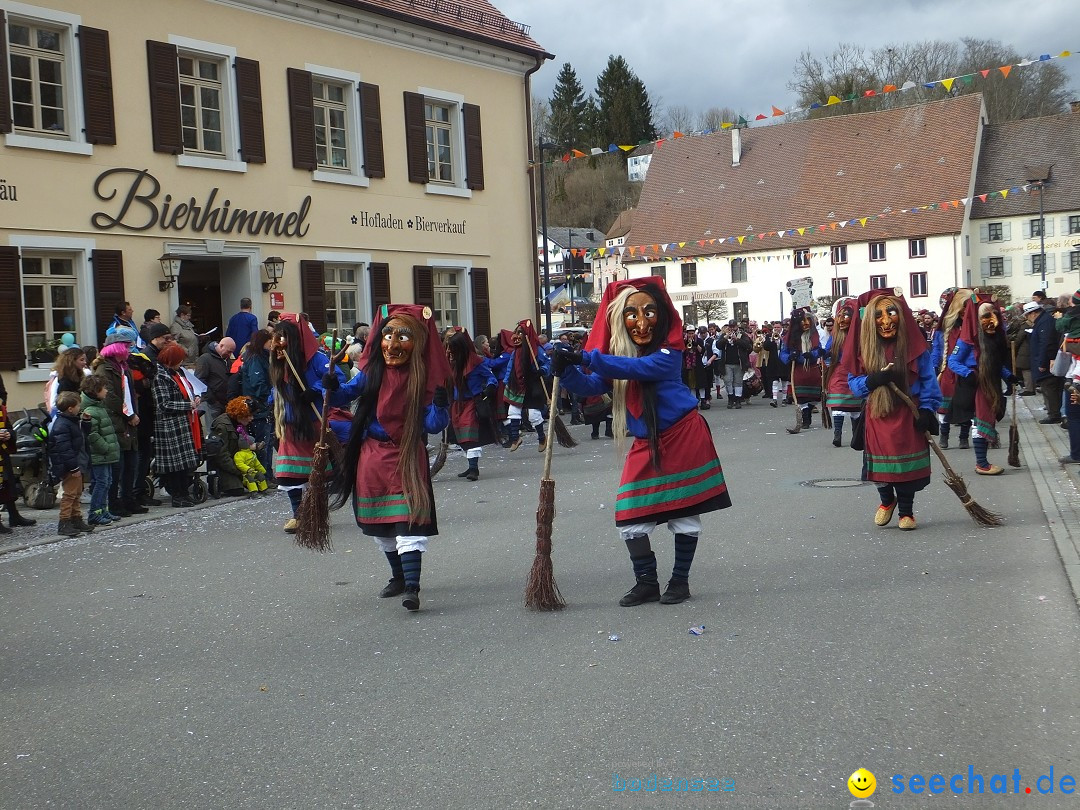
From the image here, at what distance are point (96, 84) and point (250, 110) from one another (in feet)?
9.73

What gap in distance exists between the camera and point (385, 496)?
6969mm

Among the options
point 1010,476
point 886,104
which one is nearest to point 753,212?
point 886,104

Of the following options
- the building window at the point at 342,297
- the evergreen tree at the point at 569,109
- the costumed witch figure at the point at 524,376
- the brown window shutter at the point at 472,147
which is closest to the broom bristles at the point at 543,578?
the costumed witch figure at the point at 524,376

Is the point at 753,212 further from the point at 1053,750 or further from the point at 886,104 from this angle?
the point at 1053,750

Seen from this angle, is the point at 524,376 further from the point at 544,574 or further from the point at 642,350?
the point at 544,574

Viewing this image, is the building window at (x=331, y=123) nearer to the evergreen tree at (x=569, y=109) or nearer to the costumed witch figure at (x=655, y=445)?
the costumed witch figure at (x=655, y=445)

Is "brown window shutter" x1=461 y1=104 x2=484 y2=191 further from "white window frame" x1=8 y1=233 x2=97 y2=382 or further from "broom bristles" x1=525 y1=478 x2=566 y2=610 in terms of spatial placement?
"broom bristles" x1=525 y1=478 x2=566 y2=610

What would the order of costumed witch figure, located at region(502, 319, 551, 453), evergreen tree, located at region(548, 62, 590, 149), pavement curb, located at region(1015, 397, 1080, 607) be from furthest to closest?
evergreen tree, located at region(548, 62, 590, 149) < costumed witch figure, located at region(502, 319, 551, 453) < pavement curb, located at region(1015, 397, 1080, 607)

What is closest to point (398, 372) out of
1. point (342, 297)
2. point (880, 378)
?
point (880, 378)

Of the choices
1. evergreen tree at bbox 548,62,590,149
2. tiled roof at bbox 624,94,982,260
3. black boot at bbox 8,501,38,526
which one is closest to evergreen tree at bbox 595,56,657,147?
evergreen tree at bbox 548,62,590,149

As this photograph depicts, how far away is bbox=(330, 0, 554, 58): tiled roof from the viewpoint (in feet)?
72.3

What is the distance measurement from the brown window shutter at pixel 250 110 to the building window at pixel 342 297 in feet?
8.08

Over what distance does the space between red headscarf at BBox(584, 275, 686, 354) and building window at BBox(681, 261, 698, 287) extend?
61.4 m

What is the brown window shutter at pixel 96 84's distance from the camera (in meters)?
17.1
